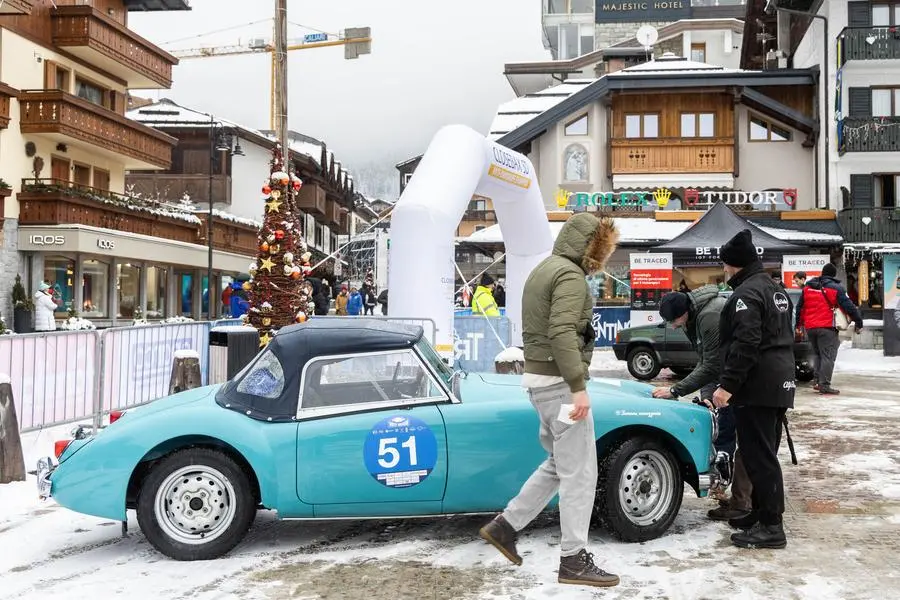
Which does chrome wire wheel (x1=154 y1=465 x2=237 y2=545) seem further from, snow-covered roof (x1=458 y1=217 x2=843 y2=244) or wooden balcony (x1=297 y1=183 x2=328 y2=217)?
wooden balcony (x1=297 y1=183 x2=328 y2=217)

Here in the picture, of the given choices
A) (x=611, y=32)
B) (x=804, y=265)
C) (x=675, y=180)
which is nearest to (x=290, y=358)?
(x=804, y=265)

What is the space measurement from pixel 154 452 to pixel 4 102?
76.9 feet

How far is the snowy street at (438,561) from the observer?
4.63 metres

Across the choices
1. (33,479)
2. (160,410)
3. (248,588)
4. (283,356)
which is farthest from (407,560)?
(33,479)

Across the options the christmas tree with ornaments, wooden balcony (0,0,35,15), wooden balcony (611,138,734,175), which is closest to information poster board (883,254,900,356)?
wooden balcony (611,138,734,175)

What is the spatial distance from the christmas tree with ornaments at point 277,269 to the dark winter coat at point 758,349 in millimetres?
10261

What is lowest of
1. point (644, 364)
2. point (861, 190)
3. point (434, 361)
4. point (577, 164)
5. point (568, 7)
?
point (644, 364)

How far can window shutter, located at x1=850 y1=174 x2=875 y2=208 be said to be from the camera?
3072cm

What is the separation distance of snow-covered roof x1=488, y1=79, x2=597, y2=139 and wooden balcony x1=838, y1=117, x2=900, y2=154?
1198 cm

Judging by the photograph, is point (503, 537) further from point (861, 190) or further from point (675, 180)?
point (675, 180)

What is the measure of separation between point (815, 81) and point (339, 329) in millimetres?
31569

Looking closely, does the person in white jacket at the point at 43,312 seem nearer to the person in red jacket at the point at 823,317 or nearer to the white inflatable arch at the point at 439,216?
the white inflatable arch at the point at 439,216

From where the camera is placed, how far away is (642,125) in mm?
34250

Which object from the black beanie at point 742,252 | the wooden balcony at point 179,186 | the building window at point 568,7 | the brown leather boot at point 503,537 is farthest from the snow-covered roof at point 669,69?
the building window at point 568,7
